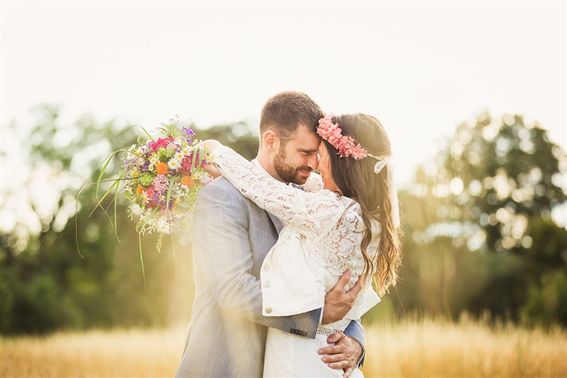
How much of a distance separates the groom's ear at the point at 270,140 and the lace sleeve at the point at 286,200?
0.92 feet

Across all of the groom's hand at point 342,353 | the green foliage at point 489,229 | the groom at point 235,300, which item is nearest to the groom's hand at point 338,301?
the groom at point 235,300

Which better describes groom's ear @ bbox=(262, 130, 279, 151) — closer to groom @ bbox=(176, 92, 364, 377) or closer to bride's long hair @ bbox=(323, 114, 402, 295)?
bride's long hair @ bbox=(323, 114, 402, 295)

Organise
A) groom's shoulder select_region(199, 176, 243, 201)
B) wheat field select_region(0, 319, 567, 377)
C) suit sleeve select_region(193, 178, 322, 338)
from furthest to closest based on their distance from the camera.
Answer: wheat field select_region(0, 319, 567, 377), groom's shoulder select_region(199, 176, 243, 201), suit sleeve select_region(193, 178, 322, 338)

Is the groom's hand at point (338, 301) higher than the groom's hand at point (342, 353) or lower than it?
higher

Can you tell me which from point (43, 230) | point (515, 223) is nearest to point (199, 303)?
point (43, 230)

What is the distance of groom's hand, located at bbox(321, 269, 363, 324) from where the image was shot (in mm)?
3795

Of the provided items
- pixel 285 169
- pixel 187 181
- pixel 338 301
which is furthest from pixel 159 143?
pixel 338 301

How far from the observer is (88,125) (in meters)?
29.9

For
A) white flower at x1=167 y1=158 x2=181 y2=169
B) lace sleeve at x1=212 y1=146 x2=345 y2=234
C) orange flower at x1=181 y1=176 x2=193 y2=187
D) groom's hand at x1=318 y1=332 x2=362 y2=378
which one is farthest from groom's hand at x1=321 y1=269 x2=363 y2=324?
white flower at x1=167 y1=158 x2=181 y2=169

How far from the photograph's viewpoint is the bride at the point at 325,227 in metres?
3.70

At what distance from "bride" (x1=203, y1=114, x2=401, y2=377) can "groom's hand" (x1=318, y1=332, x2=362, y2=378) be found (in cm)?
3

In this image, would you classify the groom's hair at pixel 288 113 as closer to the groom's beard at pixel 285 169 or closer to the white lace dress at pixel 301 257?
the groom's beard at pixel 285 169

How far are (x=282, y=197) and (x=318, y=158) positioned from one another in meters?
0.54

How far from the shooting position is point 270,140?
4180 mm
